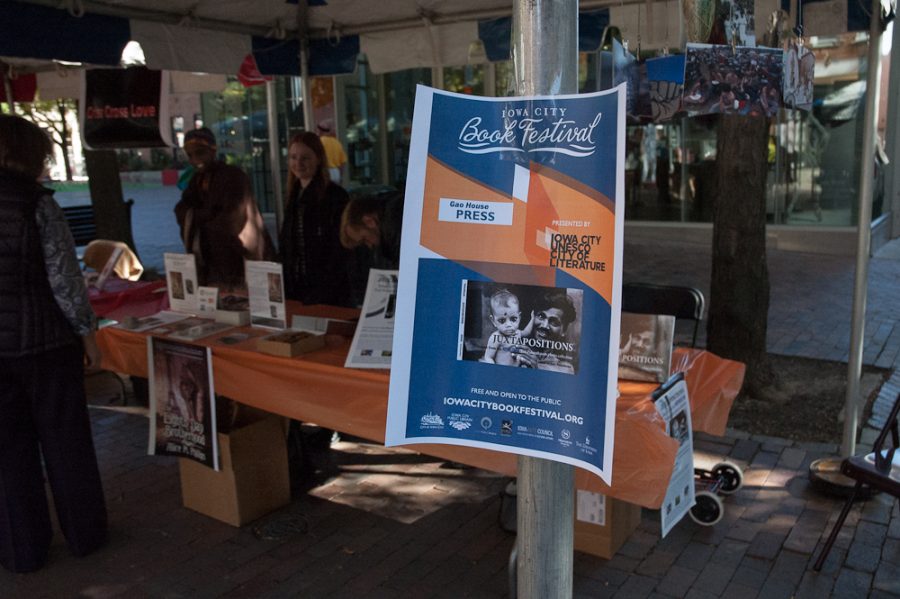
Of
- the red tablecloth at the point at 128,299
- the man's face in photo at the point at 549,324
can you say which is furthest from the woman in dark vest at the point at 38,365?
the man's face in photo at the point at 549,324

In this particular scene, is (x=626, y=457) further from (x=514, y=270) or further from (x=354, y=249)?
(x=354, y=249)

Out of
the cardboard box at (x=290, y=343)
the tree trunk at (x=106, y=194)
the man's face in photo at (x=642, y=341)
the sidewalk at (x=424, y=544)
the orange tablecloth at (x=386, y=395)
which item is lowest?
the sidewalk at (x=424, y=544)

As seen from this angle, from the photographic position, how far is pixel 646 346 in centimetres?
287

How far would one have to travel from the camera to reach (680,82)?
2.96m

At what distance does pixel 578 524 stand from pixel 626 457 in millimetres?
924

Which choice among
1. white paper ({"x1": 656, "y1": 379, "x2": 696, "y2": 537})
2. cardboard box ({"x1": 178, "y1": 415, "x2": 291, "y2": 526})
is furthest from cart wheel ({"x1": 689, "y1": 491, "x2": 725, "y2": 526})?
cardboard box ({"x1": 178, "y1": 415, "x2": 291, "y2": 526})

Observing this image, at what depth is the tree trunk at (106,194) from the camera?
350 inches

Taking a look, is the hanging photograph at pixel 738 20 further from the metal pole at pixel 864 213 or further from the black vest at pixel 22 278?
the black vest at pixel 22 278

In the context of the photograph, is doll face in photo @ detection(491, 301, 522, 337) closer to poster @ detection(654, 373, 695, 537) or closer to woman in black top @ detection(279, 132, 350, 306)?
poster @ detection(654, 373, 695, 537)

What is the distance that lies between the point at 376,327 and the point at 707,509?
174cm

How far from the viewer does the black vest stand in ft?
10.4

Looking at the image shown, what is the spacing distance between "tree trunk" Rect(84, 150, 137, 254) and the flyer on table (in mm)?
8007

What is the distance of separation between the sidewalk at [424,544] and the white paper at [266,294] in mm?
993

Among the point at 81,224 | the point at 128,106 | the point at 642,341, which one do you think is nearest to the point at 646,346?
the point at 642,341
